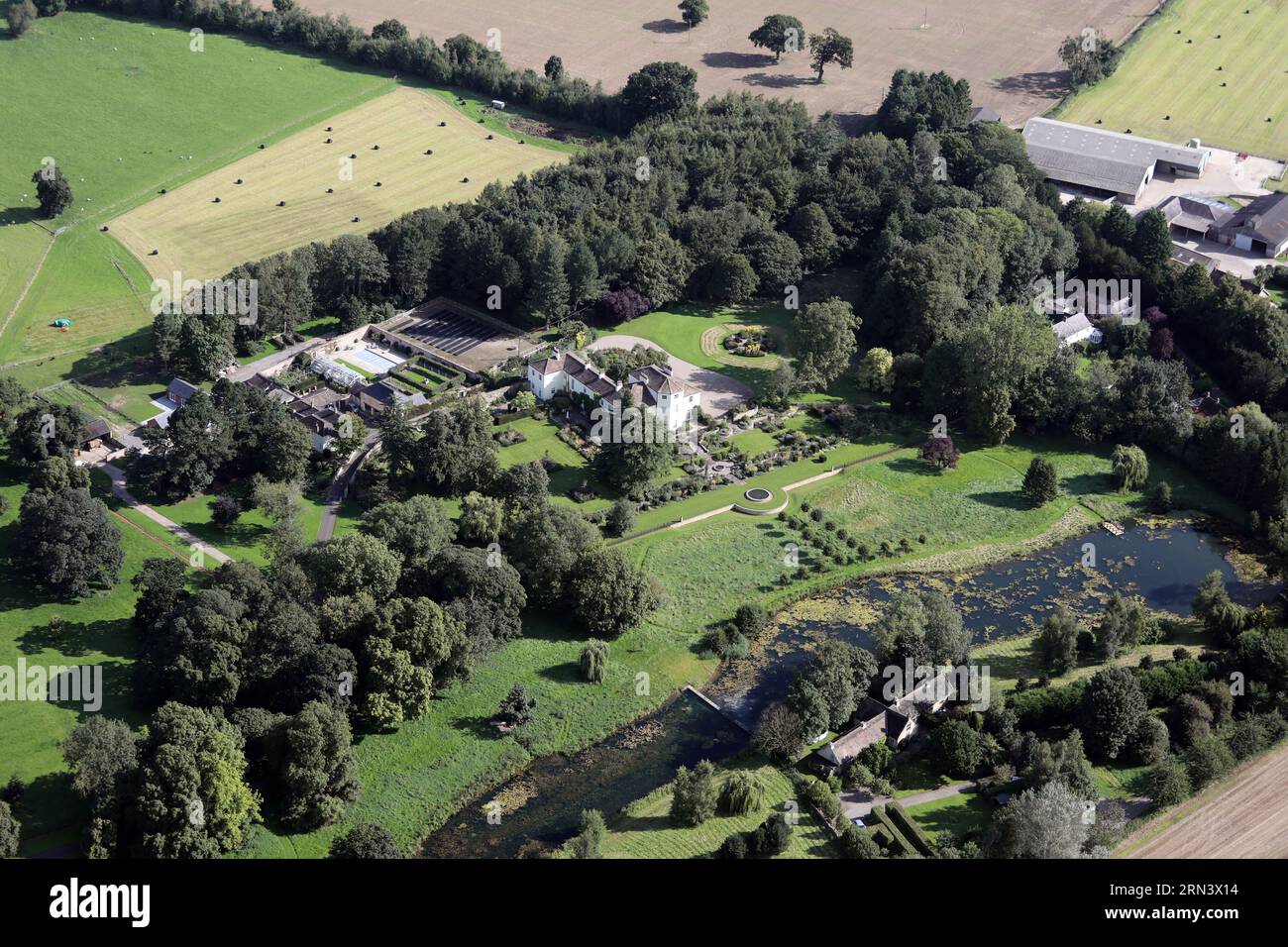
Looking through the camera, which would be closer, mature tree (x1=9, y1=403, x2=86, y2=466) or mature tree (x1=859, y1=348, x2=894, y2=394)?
mature tree (x1=9, y1=403, x2=86, y2=466)

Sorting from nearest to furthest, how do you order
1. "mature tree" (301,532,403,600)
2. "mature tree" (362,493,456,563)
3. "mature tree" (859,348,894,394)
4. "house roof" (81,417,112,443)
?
"mature tree" (301,532,403,600), "mature tree" (362,493,456,563), "house roof" (81,417,112,443), "mature tree" (859,348,894,394)

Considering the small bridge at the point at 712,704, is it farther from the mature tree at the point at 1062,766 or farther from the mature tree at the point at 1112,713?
the mature tree at the point at 1112,713

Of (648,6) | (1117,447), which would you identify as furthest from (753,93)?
(1117,447)

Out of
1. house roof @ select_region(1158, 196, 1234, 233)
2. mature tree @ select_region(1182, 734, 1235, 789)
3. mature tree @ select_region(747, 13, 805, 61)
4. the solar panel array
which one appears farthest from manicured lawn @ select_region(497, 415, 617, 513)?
mature tree @ select_region(747, 13, 805, 61)

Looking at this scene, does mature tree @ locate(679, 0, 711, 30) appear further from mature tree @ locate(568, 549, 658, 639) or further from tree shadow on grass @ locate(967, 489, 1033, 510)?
mature tree @ locate(568, 549, 658, 639)

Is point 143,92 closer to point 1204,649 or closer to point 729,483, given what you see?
point 729,483

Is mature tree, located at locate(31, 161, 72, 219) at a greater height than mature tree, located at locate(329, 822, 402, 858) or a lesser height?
greater

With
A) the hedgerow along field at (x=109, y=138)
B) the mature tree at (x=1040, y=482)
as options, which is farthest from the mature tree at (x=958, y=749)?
the hedgerow along field at (x=109, y=138)
